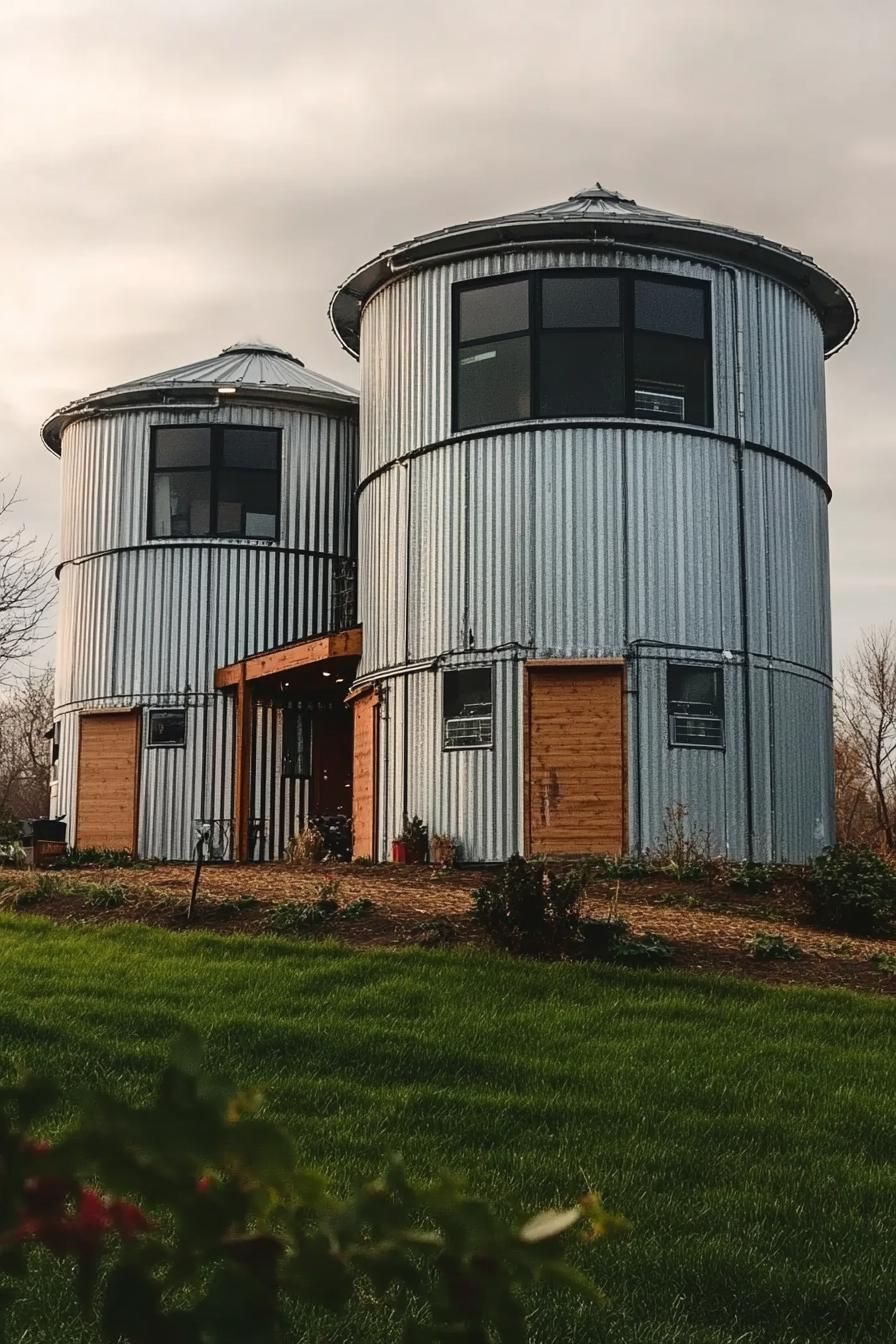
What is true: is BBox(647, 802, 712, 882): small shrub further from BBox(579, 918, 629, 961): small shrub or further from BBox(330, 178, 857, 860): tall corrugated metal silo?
BBox(579, 918, 629, 961): small shrub

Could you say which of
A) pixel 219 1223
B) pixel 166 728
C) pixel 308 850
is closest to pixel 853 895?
pixel 308 850

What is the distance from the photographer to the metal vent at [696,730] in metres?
18.0

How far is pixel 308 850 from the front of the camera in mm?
19953

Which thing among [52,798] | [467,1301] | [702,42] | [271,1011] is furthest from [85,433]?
[467,1301]

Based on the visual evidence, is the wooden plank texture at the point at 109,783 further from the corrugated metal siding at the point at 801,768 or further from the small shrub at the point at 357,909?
the small shrub at the point at 357,909

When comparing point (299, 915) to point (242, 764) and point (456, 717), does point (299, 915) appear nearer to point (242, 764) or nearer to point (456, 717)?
point (456, 717)

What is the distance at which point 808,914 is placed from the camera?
13.4 m

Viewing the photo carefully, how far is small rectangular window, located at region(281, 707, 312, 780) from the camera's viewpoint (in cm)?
2395

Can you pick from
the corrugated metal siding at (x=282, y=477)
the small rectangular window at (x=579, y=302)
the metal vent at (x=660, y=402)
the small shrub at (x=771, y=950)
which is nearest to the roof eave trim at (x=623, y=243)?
the small rectangular window at (x=579, y=302)

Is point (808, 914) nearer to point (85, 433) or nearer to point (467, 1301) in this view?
point (467, 1301)

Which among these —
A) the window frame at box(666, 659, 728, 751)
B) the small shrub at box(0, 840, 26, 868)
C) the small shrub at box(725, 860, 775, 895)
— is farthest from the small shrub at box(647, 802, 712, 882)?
the small shrub at box(0, 840, 26, 868)

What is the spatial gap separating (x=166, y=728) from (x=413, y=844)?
701 centimetres

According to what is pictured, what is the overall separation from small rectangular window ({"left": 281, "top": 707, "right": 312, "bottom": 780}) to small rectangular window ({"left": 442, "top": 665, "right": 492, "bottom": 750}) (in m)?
5.78

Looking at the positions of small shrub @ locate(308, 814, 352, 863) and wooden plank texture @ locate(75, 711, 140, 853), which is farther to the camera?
wooden plank texture @ locate(75, 711, 140, 853)
